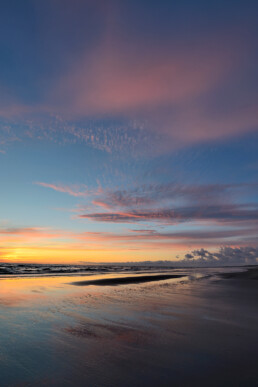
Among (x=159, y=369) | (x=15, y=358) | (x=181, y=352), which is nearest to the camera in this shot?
(x=159, y=369)

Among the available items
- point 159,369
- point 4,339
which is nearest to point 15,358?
point 4,339

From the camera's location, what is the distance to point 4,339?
8.68 meters

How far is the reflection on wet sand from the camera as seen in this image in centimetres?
586

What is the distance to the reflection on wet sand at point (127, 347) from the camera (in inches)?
231

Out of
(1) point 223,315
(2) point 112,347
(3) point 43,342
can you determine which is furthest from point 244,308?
(3) point 43,342

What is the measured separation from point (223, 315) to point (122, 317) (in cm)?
491

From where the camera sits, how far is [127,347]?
7871mm

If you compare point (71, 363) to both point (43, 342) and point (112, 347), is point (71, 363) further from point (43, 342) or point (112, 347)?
point (43, 342)

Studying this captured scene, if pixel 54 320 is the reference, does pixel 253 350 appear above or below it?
below

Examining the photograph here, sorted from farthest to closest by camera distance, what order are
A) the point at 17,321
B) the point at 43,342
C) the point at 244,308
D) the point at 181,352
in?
the point at 244,308
the point at 17,321
the point at 43,342
the point at 181,352

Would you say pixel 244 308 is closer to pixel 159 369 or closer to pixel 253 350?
pixel 253 350

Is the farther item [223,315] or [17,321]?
[223,315]

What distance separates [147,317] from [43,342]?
17.2 feet

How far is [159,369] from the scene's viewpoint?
631 centimetres
